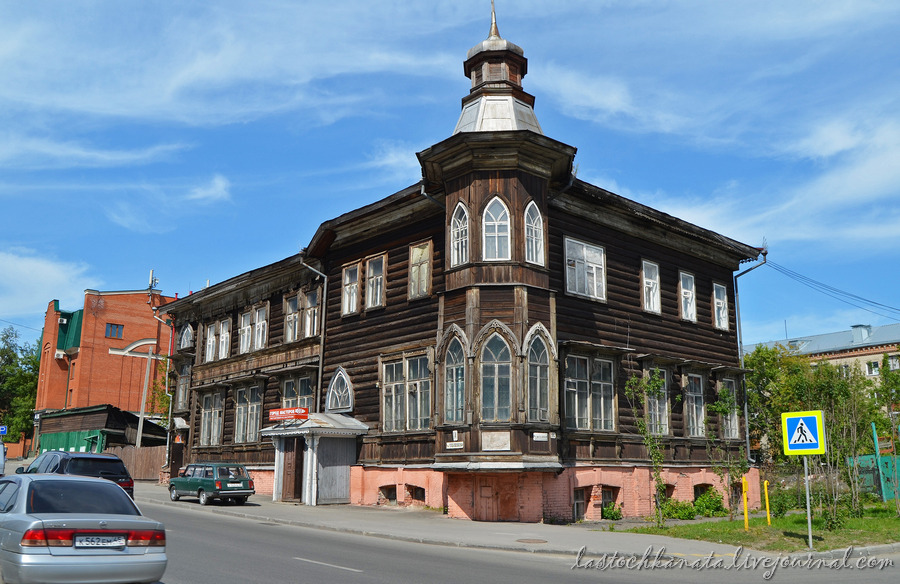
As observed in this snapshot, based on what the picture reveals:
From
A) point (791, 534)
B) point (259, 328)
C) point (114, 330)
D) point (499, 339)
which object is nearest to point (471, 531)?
point (499, 339)

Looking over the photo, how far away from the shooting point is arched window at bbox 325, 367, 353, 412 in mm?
26578

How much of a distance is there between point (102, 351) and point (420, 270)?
49.1 m

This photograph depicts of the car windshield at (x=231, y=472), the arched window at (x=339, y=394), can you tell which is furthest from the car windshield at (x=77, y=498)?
the arched window at (x=339, y=394)

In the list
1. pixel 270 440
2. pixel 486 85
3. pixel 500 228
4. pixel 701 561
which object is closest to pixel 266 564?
pixel 701 561

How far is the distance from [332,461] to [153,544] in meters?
16.8

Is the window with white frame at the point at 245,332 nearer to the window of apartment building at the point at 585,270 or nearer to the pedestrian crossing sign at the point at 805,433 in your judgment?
the window of apartment building at the point at 585,270

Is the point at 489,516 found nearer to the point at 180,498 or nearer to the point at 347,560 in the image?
the point at 347,560

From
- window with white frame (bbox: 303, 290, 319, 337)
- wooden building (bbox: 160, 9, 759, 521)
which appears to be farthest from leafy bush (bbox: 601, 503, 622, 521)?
window with white frame (bbox: 303, 290, 319, 337)

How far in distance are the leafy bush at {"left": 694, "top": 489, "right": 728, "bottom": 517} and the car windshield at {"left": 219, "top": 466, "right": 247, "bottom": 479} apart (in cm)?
1460

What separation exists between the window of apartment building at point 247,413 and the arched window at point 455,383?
1318cm

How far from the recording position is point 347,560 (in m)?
12.6

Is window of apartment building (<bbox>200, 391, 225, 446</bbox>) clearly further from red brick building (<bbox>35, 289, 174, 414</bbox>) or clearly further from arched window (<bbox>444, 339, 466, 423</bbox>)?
red brick building (<bbox>35, 289, 174, 414</bbox>)

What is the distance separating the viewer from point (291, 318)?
101ft

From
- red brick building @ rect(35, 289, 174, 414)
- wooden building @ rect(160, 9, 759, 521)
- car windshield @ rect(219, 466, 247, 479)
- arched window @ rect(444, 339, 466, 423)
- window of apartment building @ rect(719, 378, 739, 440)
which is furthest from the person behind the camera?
red brick building @ rect(35, 289, 174, 414)
